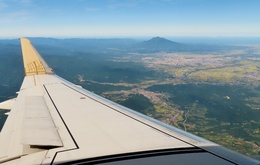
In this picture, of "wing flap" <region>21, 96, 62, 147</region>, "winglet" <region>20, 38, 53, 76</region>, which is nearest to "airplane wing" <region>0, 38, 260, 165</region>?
"wing flap" <region>21, 96, 62, 147</region>

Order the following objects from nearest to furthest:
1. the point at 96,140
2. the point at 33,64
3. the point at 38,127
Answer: the point at 96,140 → the point at 38,127 → the point at 33,64

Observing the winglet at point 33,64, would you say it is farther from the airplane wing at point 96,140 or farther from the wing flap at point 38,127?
the airplane wing at point 96,140

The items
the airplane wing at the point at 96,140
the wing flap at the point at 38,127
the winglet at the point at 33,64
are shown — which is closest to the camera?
the airplane wing at the point at 96,140

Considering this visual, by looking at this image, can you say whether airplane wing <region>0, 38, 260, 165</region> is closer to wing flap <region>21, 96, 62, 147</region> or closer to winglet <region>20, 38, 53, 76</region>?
wing flap <region>21, 96, 62, 147</region>

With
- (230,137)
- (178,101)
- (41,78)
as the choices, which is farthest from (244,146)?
(41,78)

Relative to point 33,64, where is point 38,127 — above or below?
below

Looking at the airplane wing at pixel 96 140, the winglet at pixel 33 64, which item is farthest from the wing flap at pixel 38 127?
the winglet at pixel 33 64

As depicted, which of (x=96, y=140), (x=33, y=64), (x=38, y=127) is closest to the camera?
(x=96, y=140)

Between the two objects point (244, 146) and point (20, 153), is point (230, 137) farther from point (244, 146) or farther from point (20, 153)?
point (20, 153)

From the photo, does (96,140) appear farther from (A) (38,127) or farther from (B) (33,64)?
(B) (33,64)

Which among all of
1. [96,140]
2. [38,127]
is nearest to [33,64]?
[38,127]
